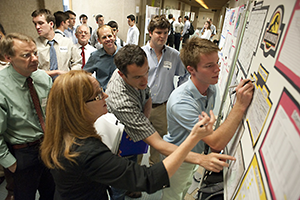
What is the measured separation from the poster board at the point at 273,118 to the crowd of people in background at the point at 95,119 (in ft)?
0.50

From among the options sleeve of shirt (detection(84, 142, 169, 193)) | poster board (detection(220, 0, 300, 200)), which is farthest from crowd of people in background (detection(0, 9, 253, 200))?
poster board (detection(220, 0, 300, 200))

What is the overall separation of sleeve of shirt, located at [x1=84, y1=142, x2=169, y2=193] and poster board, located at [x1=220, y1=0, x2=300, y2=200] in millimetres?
429

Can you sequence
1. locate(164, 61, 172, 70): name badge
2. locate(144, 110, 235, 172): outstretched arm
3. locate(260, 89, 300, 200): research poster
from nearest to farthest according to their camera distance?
locate(260, 89, 300, 200): research poster → locate(144, 110, 235, 172): outstretched arm → locate(164, 61, 172, 70): name badge

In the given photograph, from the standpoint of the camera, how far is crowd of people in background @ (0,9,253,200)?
100cm

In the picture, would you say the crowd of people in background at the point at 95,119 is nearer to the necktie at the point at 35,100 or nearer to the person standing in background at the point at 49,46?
the necktie at the point at 35,100

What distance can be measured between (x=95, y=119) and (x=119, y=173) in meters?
0.38

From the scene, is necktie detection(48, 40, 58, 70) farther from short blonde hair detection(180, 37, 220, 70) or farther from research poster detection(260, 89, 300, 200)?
research poster detection(260, 89, 300, 200)

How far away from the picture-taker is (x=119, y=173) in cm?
97

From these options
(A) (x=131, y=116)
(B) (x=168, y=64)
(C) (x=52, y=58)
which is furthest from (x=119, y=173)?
(C) (x=52, y=58)

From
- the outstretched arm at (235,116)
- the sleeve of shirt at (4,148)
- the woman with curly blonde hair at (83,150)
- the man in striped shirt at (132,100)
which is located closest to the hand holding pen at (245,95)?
the outstretched arm at (235,116)

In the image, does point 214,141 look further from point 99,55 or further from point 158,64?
point 99,55

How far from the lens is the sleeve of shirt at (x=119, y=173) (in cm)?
96

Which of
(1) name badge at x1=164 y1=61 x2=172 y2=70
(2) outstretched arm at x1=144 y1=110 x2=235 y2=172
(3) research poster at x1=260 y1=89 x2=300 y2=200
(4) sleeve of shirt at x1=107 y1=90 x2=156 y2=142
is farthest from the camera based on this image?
(1) name badge at x1=164 y1=61 x2=172 y2=70

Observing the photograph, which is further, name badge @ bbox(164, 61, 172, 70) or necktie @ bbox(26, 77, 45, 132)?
name badge @ bbox(164, 61, 172, 70)
